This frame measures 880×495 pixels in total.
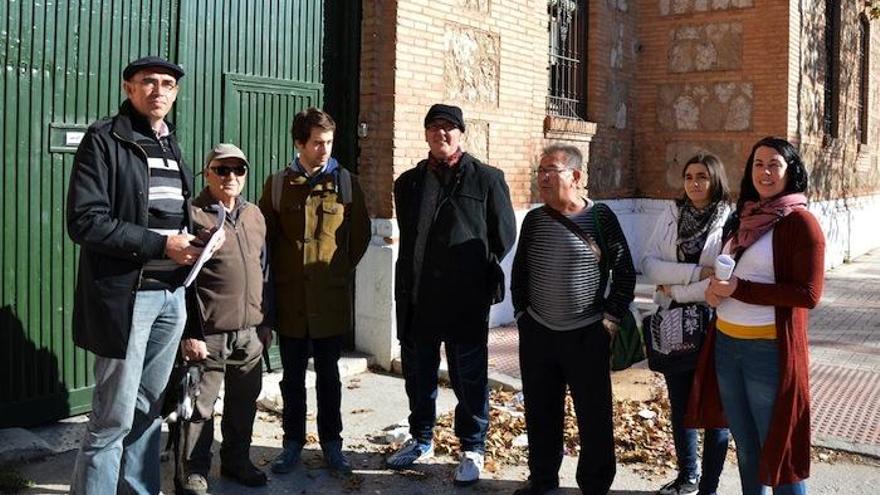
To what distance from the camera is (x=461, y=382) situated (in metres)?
4.82

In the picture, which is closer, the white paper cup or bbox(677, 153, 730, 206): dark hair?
the white paper cup

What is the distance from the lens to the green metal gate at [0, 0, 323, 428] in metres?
4.97

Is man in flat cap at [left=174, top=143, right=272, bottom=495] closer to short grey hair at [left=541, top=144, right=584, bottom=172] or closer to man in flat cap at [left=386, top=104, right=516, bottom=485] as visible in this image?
man in flat cap at [left=386, top=104, right=516, bottom=485]

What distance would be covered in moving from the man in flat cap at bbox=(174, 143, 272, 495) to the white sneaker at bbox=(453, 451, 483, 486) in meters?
1.06

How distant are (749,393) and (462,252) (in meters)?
1.71

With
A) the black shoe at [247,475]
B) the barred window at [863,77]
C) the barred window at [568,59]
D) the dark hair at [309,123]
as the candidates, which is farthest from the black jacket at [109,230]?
the barred window at [863,77]

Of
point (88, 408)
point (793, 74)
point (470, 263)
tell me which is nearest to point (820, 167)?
point (793, 74)

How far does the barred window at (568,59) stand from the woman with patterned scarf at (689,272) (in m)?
6.77

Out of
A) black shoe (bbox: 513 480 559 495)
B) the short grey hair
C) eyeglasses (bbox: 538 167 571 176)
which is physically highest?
the short grey hair

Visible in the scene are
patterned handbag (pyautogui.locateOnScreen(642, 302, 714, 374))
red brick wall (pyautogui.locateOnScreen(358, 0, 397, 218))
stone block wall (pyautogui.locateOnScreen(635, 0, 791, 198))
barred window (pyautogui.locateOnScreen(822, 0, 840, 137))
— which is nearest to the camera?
patterned handbag (pyautogui.locateOnScreen(642, 302, 714, 374))

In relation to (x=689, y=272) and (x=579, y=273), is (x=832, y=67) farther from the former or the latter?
(x=579, y=273)

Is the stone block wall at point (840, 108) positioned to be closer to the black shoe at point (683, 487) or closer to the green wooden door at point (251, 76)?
the green wooden door at point (251, 76)

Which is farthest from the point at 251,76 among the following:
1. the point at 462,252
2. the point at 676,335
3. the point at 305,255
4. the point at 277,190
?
the point at 676,335

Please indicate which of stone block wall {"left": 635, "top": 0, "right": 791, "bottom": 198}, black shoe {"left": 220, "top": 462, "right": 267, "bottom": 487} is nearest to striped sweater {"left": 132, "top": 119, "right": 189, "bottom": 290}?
→ black shoe {"left": 220, "top": 462, "right": 267, "bottom": 487}
